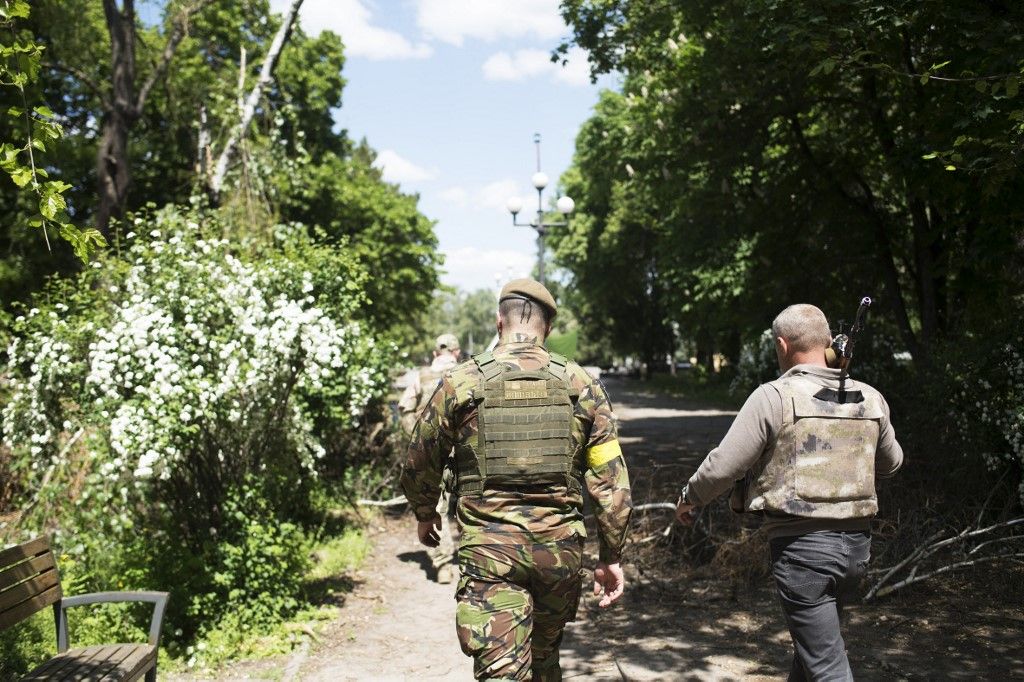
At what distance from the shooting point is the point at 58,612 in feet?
15.2

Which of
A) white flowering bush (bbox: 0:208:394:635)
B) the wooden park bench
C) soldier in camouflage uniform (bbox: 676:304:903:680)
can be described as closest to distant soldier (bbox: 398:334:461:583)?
white flowering bush (bbox: 0:208:394:635)

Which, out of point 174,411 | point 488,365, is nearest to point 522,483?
point 488,365

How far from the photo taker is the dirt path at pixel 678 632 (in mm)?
5332

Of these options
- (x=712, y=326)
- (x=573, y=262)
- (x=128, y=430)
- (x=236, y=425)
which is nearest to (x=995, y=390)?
(x=236, y=425)

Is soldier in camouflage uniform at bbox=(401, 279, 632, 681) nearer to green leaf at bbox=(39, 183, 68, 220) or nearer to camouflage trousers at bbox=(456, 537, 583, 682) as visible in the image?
camouflage trousers at bbox=(456, 537, 583, 682)

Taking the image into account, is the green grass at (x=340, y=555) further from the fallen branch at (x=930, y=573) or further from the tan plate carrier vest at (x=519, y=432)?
the tan plate carrier vest at (x=519, y=432)

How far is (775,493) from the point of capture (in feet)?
11.7

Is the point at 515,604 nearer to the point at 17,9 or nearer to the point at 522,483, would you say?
the point at 522,483

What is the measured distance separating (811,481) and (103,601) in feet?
11.6

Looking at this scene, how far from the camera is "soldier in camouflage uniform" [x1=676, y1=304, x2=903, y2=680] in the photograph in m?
3.49

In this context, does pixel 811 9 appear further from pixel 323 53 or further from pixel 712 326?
pixel 323 53

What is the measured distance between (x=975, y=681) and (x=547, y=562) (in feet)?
9.85

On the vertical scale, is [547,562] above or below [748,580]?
above

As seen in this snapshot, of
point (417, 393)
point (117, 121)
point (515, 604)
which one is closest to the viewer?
point (515, 604)
